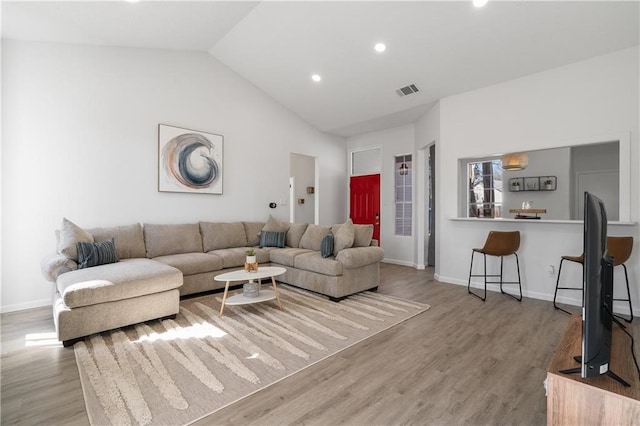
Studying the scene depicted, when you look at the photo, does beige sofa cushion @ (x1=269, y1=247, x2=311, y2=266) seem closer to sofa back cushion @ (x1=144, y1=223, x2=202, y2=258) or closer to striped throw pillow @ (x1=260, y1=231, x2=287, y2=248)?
striped throw pillow @ (x1=260, y1=231, x2=287, y2=248)

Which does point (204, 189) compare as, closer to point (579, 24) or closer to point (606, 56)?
point (579, 24)

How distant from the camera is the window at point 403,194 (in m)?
6.05

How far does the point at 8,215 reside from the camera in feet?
10.7

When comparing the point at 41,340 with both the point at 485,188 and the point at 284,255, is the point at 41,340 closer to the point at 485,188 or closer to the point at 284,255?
the point at 284,255

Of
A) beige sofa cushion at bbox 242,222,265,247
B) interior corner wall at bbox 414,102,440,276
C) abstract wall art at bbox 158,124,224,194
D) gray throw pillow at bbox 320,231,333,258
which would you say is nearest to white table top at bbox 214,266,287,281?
gray throw pillow at bbox 320,231,333,258

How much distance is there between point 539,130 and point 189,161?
4876mm

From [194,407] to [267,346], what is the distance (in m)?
0.79

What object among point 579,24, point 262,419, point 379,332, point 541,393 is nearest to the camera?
point 262,419

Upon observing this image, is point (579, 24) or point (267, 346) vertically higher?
point (579, 24)

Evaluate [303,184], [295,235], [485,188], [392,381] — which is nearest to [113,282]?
[392,381]

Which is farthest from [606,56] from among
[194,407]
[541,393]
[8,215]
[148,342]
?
[8,215]

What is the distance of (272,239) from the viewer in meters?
4.86

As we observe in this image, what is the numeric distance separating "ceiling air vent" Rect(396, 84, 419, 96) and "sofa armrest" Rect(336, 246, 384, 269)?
248 cm

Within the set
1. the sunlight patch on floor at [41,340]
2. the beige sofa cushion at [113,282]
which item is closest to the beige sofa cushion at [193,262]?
the beige sofa cushion at [113,282]
